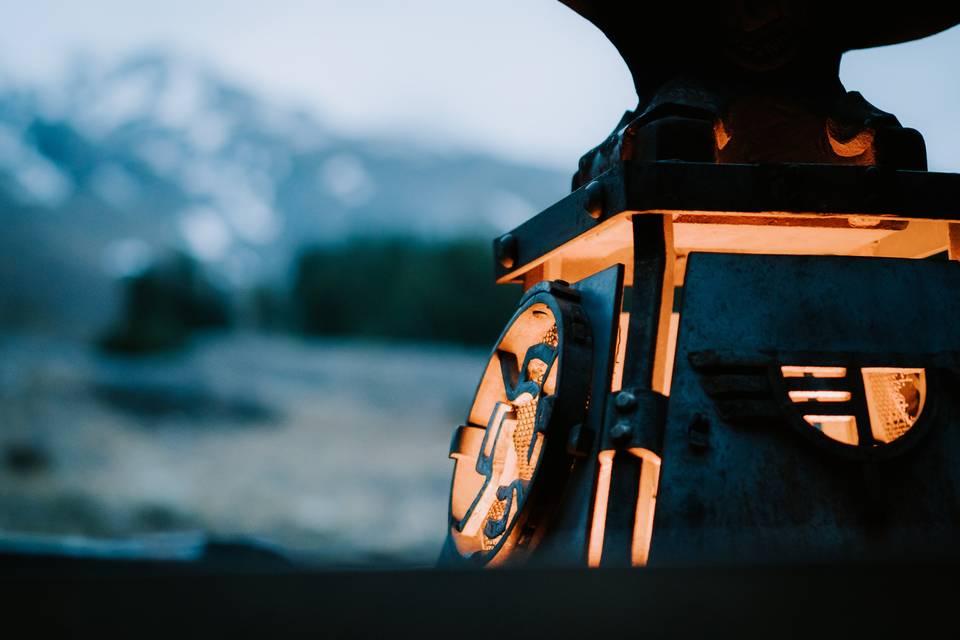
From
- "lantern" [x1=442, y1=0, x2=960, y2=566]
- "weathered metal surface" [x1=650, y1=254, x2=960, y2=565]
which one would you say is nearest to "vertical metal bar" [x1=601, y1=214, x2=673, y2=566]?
"lantern" [x1=442, y1=0, x2=960, y2=566]

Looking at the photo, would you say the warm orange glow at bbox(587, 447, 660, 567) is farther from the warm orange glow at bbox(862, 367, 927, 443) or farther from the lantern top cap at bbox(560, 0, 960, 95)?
the lantern top cap at bbox(560, 0, 960, 95)

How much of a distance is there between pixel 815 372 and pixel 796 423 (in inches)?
8.4

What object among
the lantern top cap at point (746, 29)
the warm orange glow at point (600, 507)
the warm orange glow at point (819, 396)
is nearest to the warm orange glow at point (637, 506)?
the warm orange glow at point (600, 507)

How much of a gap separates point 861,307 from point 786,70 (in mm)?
989

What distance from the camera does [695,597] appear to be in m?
1.14

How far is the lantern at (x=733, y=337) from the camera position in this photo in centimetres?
261

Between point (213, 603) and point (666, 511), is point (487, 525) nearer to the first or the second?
point (666, 511)

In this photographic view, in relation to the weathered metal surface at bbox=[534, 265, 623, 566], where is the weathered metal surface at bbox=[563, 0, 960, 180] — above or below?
above

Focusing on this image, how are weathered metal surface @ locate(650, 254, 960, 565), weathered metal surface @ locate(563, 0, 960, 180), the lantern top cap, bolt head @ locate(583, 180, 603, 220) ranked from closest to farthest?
weathered metal surface @ locate(650, 254, 960, 565), bolt head @ locate(583, 180, 603, 220), weathered metal surface @ locate(563, 0, 960, 180), the lantern top cap

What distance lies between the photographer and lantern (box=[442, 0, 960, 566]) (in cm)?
261

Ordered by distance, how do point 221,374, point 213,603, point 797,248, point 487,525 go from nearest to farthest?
point 213,603 < point 487,525 < point 797,248 < point 221,374

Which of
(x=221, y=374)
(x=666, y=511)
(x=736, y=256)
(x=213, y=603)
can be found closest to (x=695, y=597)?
(x=213, y=603)

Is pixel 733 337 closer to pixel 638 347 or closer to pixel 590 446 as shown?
pixel 638 347

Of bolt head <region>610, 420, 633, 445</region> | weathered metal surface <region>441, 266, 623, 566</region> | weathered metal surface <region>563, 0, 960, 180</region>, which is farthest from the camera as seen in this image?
weathered metal surface <region>563, 0, 960, 180</region>
